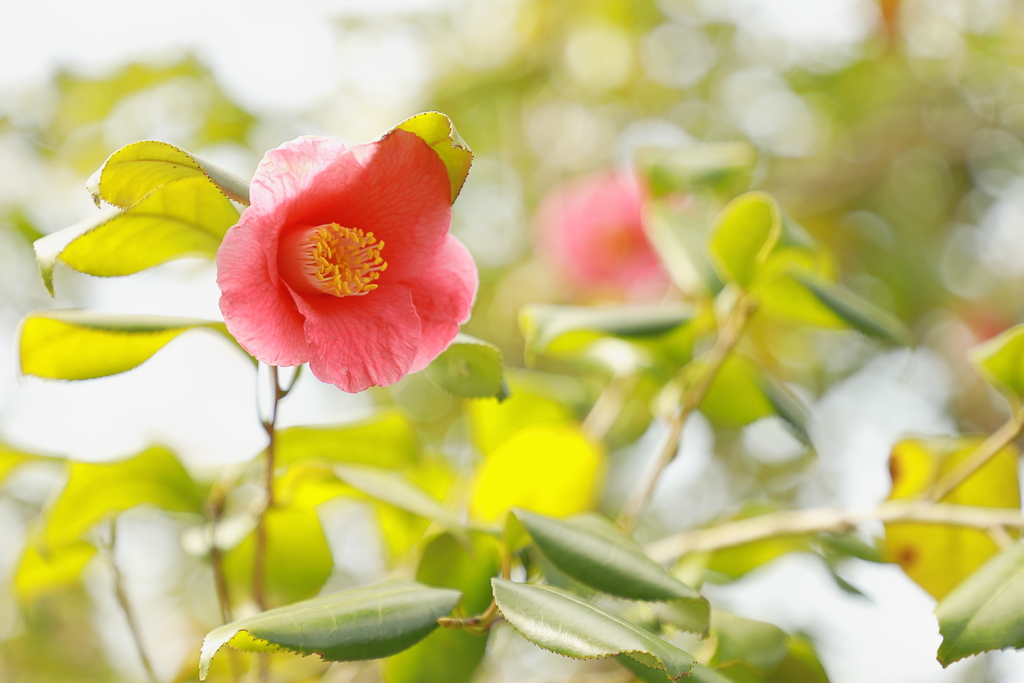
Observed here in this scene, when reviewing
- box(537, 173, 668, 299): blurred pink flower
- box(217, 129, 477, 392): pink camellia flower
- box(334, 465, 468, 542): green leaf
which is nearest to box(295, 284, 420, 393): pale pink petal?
box(217, 129, 477, 392): pink camellia flower

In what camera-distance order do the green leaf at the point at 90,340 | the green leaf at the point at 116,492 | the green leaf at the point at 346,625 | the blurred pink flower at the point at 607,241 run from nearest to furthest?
the green leaf at the point at 346,625, the green leaf at the point at 90,340, the green leaf at the point at 116,492, the blurred pink flower at the point at 607,241

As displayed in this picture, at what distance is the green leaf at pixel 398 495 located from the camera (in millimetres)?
→ 543

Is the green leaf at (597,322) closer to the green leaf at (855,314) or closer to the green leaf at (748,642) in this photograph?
the green leaf at (855,314)

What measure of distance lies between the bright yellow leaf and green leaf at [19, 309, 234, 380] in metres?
0.31

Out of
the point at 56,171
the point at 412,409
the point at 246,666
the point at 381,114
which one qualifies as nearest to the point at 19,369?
the point at 246,666

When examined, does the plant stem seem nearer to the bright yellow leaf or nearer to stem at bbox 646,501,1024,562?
the bright yellow leaf

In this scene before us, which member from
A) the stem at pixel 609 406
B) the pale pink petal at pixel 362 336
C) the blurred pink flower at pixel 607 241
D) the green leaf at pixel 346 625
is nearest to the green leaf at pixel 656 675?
the green leaf at pixel 346 625

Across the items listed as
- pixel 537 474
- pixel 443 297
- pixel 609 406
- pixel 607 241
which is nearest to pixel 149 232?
pixel 443 297

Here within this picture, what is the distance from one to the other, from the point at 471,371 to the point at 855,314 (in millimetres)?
339

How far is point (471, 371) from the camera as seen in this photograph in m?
0.51

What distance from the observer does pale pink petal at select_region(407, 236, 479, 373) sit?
508 mm

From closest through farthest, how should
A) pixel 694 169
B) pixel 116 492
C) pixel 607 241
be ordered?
pixel 116 492
pixel 694 169
pixel 607 241

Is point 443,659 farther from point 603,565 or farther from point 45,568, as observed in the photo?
point 45,568

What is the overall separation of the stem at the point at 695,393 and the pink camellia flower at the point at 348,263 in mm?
295
